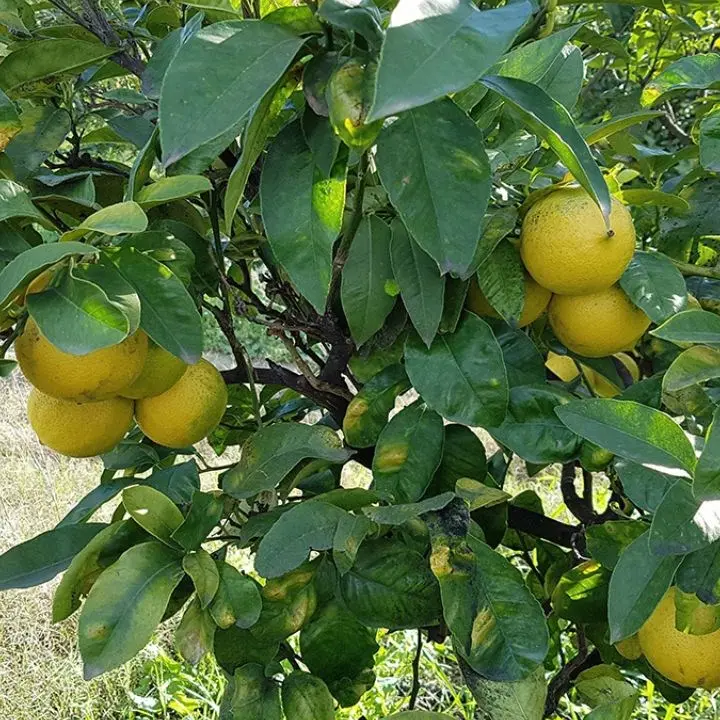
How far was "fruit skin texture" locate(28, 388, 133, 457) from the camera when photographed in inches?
22.8

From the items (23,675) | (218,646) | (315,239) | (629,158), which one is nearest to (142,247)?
(315,239)

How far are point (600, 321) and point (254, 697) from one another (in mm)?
335

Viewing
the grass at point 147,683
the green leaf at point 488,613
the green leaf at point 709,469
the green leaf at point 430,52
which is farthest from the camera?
the grass at point 147,683

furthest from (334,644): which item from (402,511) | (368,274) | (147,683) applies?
(147,683)

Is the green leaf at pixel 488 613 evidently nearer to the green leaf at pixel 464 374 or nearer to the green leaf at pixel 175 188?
the green leaf at pixel 464 374

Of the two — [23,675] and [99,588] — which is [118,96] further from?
[23,675]

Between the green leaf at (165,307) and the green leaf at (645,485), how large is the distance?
25cm

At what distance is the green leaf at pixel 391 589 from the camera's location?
1.77 feet

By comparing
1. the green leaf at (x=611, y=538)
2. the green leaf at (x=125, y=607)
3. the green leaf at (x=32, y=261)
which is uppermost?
the green leaf at (x=32, y=261)

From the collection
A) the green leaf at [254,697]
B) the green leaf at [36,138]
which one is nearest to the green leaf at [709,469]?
the green leaf at [254,697]

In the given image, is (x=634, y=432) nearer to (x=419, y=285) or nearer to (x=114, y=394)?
(x=419, y=285)

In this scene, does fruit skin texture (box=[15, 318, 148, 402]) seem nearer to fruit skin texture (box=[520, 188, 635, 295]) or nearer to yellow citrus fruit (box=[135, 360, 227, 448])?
yellow citrus fruit (box=[135, 360, 227, 448])

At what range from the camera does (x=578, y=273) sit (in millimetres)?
Answer: 535

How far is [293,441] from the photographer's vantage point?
23.5 inches
